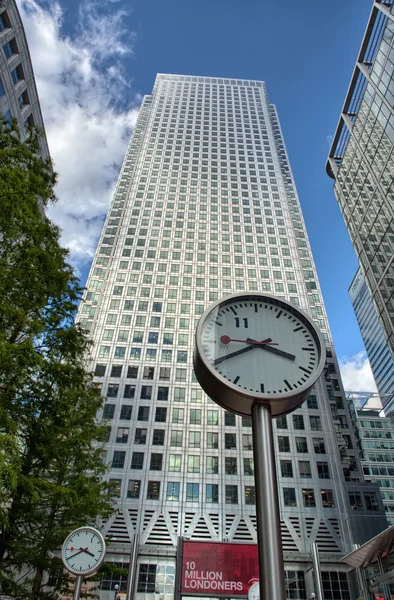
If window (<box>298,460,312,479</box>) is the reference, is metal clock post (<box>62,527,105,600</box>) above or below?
below

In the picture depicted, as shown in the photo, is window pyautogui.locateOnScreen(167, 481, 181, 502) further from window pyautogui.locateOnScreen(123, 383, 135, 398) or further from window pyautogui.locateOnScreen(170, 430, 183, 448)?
window pyautogui.locateOnScreen(123, 383, 135, 398)

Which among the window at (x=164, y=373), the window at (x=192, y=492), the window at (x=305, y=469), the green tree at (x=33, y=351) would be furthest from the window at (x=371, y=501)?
the green tree at (x=33, y=351)

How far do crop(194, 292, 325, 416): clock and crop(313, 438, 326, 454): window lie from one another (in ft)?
141

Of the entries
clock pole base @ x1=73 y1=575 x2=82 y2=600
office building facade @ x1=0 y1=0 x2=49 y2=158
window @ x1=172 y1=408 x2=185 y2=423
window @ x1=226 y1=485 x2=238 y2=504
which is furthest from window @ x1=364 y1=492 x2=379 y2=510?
office building facade @ x1=0 y1=0 x2=49 y2=158

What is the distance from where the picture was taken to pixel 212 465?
137 ft

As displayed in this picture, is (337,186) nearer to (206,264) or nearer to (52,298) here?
(206,264)

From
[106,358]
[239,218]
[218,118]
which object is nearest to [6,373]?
[106,358]

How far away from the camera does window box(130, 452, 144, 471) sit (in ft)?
136

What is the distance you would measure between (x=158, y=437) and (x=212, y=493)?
7835 mm

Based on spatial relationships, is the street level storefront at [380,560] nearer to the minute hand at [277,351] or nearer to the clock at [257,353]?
the clock at [257,353]

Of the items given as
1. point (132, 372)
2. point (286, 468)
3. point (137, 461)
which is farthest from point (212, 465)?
point (132, 372)

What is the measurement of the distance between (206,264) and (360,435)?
4611 cm

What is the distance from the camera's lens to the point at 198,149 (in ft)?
264

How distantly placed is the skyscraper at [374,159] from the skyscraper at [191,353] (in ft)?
49.8
